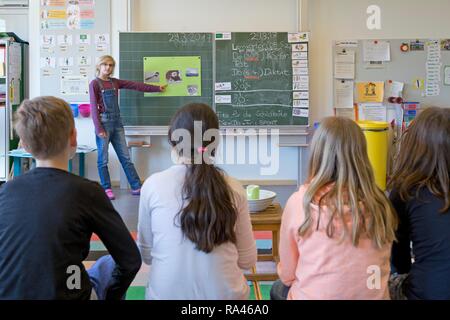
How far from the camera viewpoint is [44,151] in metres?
1.47

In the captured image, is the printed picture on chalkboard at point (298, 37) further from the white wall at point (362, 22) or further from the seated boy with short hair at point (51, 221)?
the seated boy with short hair at point (51, 221)

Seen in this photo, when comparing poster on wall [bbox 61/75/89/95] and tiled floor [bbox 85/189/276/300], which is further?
poster on wall [bbox 61/75/89/95]

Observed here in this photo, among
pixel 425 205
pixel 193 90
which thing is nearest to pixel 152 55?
pixel 193 90

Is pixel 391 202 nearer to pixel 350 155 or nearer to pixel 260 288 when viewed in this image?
pixel 350 155

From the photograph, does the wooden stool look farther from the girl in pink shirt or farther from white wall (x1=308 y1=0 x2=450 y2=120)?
white wall (x1=308 y1=0 x2=450 y2=120)

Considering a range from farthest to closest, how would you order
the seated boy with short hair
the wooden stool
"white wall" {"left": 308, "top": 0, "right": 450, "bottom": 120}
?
"white wall" {"left": 308, "top": 0, "right": 450, "bottom": 120} < the wooden stool < the seated boy with short hair

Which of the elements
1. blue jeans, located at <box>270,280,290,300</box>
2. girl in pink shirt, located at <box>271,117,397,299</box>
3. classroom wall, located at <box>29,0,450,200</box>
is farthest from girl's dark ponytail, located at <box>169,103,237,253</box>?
classroom wall, located at <box>29,0,450,200</box>

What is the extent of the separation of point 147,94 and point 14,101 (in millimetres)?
1491

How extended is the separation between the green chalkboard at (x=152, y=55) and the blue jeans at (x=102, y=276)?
12.5 feet

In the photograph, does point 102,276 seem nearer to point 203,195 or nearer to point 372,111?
point 203,195

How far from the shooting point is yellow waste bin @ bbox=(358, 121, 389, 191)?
208 inches

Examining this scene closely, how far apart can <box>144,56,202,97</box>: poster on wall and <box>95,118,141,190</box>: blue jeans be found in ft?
1.94

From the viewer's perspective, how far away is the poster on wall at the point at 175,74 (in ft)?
17.7

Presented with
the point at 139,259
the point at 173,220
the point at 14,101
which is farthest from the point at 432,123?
the point at 14,101
